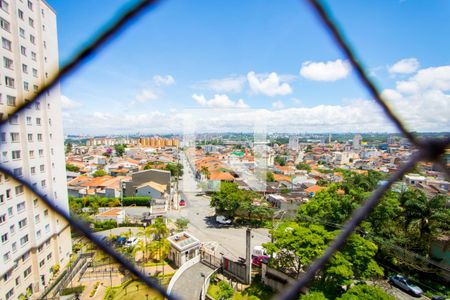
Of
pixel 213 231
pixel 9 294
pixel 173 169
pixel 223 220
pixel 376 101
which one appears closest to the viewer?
pixel 376 101

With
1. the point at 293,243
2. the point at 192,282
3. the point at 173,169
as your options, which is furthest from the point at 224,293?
the point at 173,169

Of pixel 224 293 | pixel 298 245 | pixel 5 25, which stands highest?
pixel 5 25

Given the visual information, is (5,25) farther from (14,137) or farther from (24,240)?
(24,240)

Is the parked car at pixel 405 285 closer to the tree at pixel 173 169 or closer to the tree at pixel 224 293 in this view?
the tree at pixel 224 293

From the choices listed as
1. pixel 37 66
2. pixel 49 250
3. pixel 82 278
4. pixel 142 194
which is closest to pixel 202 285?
pixel 82 278

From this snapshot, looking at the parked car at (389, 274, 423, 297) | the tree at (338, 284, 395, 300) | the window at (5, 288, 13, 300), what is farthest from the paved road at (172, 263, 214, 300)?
the parked car at (389, 274, 423, 297)

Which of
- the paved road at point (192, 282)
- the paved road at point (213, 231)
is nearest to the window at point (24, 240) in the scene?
the paved road at point (192, 282)
